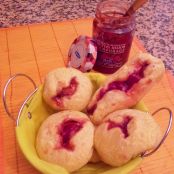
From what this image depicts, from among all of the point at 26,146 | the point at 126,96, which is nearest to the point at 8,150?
the point at 26,146

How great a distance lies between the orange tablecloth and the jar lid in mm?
53

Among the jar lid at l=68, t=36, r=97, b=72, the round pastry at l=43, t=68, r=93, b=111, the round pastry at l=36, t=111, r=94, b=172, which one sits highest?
the round pastry at l=43, t=68, r=93, b=111

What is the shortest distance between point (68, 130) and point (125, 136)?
0.09 metres

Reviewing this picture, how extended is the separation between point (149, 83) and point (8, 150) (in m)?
0.27

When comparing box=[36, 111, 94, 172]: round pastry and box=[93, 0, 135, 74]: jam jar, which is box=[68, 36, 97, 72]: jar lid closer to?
box=[93, 0, 135, 74]: jam jar

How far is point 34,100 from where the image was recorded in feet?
1.70

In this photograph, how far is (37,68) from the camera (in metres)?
0.70

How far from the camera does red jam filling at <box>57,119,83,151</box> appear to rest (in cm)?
44

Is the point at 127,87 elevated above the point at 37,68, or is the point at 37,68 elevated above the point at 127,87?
the point at 127,87

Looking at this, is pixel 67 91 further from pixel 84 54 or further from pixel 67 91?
pixel 84 54

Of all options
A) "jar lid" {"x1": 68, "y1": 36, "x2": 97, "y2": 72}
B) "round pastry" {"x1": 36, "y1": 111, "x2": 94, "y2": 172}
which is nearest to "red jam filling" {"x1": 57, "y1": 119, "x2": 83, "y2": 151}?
"round pastry" {"x1": 36, "y1": 111, "x2": 94, "y2": 172}

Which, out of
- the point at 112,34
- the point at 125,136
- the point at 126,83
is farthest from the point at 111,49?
the point at 125,136

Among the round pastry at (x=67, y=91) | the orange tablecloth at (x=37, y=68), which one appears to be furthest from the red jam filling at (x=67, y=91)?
the orange tablecloth at (x=37, y=68)

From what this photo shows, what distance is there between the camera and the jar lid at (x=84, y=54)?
2.13 feet
